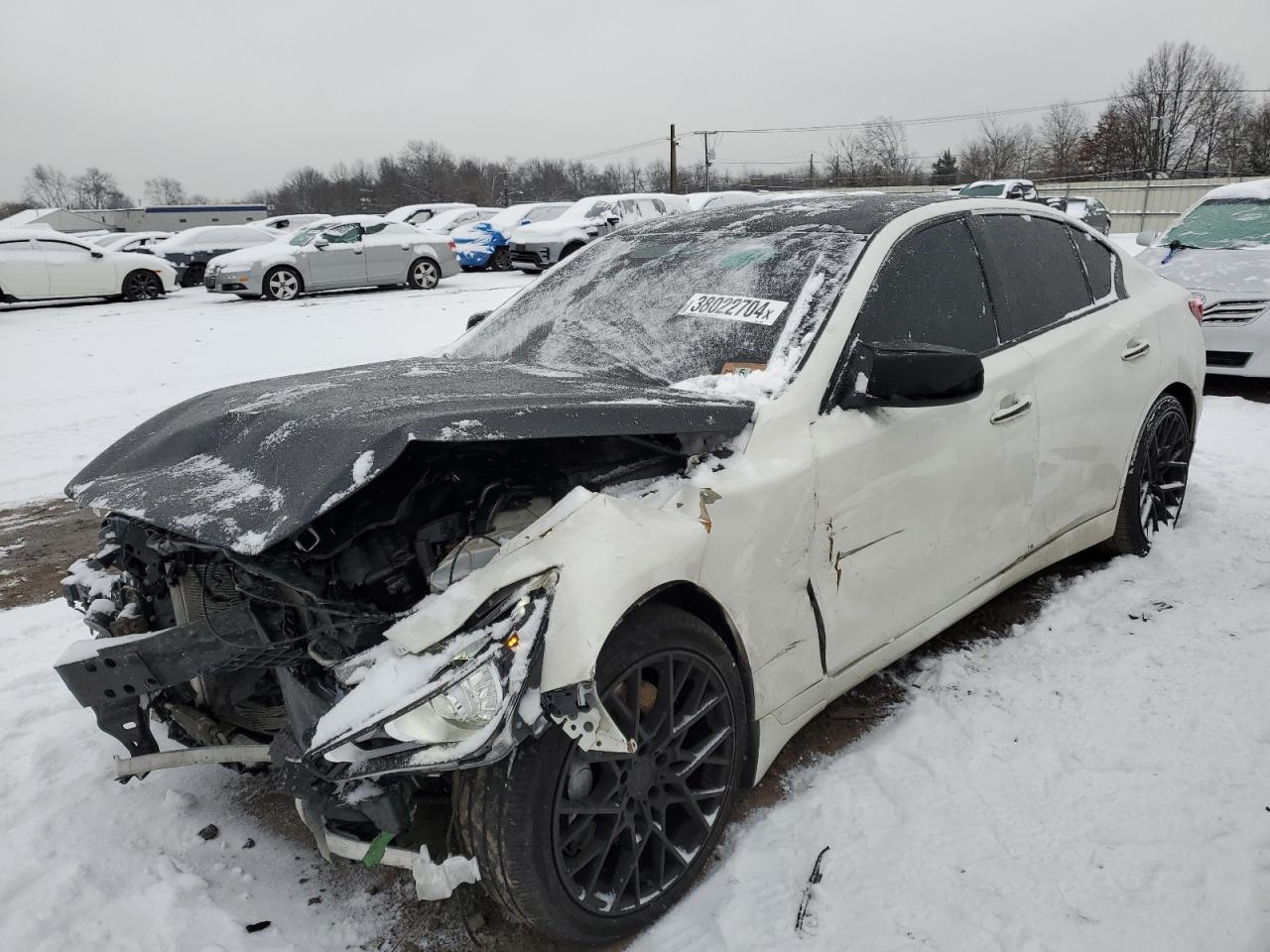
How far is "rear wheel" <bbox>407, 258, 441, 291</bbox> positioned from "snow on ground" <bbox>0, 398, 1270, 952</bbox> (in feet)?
46.7

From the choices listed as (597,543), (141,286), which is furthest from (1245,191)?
(141,286)

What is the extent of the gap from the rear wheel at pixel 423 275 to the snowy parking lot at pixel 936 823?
44.8 ft

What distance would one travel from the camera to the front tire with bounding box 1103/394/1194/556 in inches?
149

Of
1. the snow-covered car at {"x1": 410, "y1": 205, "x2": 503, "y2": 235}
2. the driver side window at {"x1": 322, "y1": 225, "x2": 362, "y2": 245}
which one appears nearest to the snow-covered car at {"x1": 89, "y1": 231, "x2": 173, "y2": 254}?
the snow-covered car at {"x1": 410, "y1": 205, "x2": 503, "y2": 235}

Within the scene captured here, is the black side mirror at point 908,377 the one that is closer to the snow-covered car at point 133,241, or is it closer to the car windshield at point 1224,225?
the car windshield at point 1224,225

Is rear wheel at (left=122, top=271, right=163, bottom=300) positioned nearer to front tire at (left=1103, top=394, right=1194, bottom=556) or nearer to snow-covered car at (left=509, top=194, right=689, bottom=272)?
snow-covered car at (left=509, top=194, right=689, bottom=272)

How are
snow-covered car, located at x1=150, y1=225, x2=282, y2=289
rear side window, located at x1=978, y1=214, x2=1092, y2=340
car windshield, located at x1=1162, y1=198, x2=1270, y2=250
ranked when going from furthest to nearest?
snow-covered car, located at x1=150, y1=225, x2=282, y2=289
car windshield, located at x1=1162, y1=198, x2=1270, y2=250
rear side window, located at x1=978, y1=214, x2=1092, y2=340

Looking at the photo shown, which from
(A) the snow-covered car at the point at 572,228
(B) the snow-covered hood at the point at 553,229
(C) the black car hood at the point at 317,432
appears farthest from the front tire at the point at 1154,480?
(B) the snow-covered hood at the point at 553,229

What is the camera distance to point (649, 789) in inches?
81.0

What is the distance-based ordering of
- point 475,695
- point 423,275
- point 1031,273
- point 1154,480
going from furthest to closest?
1. point 423,275
2. point 1154,480
3. point 1031,273
4. point 475,695

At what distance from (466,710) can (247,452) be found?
2.97 feet

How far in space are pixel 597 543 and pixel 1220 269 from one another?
8.11 meters

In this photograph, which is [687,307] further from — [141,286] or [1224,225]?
[141,286]

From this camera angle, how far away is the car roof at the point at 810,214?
291 cm
